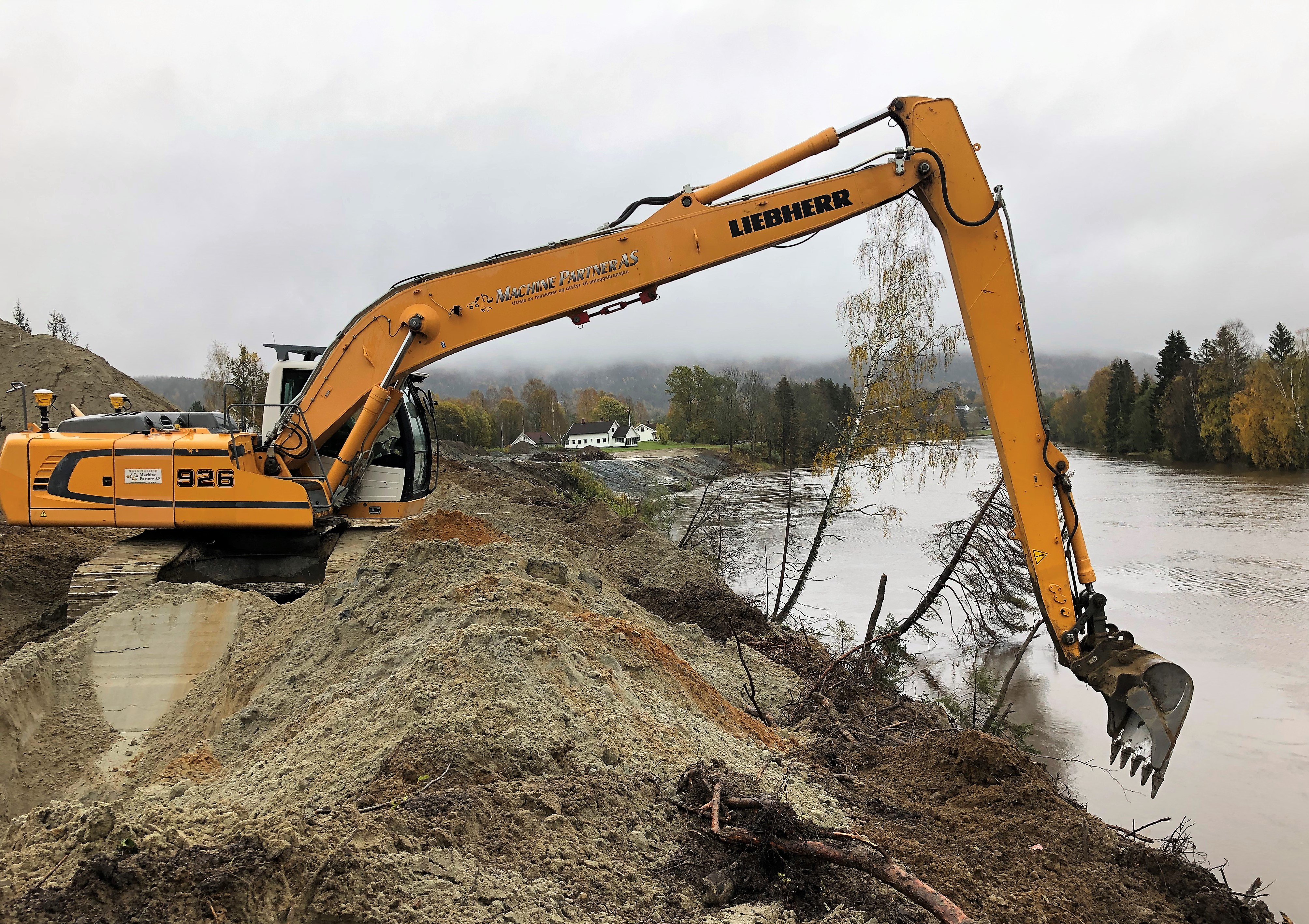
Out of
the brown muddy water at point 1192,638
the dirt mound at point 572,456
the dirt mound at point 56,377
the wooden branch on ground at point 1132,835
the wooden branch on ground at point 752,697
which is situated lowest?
the brown muddy water at point 1192,638

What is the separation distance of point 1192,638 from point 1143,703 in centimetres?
998

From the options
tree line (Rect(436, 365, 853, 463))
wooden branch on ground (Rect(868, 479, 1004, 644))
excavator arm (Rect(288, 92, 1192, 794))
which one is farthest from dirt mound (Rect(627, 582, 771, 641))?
excavator arm (Rect(288, 92, 1192, 794))

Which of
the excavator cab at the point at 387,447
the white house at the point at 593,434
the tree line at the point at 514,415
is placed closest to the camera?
the excavator cab at the point at 387,447

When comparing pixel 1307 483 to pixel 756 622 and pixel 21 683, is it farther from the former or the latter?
pixel 21 683

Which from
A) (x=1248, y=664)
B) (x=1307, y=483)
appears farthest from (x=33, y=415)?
(x=1307, y=483)

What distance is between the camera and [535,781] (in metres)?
3.63

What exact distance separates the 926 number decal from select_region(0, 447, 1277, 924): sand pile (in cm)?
125

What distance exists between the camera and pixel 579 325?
7.50 m

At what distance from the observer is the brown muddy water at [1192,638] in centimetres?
740

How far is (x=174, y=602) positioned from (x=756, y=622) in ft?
20.5

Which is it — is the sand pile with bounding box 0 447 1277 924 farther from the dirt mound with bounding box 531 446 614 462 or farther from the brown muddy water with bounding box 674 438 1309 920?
the dirt mound with bounding box 531 446 614 462

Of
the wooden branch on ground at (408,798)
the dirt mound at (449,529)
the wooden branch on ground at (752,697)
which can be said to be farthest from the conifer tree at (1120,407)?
the wooden branch on ground at (408,798)

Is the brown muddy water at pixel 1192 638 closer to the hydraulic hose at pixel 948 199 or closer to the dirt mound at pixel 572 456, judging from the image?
the hydraulic hose at pixel 948 199

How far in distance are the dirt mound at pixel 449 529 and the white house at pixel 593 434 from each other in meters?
71.8
